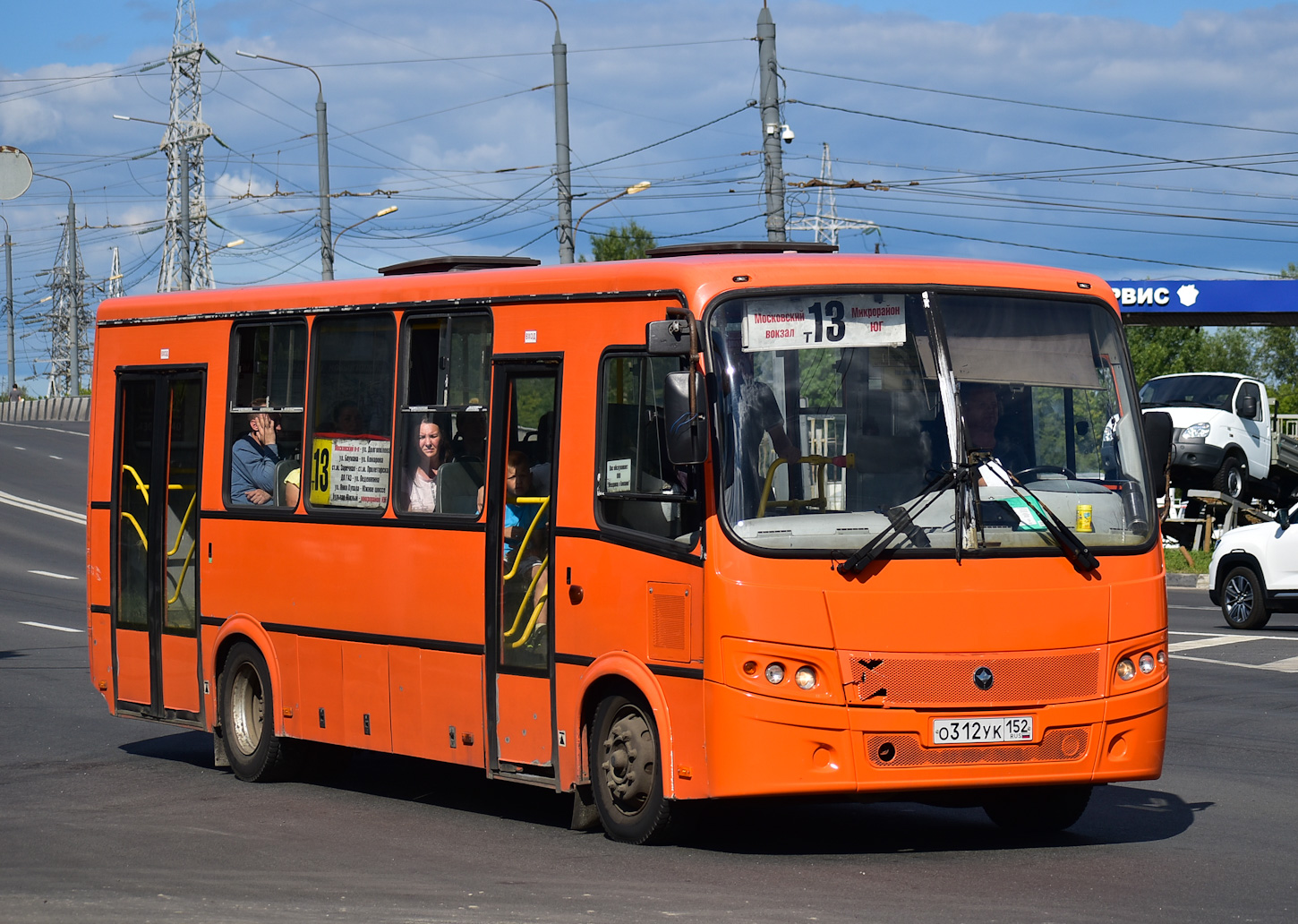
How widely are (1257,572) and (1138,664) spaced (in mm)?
13605

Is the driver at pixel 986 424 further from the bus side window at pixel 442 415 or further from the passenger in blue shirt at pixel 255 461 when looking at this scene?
the passenger in blue shirt at pixel 255 461

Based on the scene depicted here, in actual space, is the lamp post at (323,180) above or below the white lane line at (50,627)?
above

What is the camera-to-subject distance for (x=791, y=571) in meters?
8.18

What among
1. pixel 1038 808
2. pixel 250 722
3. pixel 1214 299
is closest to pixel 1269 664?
pixel 1038 808

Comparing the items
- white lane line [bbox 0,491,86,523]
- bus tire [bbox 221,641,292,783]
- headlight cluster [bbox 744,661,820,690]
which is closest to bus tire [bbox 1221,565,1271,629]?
bus tire [bbox 221,641,292,783]

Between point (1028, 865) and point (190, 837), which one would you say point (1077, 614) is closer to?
point (1028, 865)

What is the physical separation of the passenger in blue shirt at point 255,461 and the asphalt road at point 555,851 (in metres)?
1.81

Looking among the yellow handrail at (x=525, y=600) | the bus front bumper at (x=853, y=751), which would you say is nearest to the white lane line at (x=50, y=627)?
the yellow handrail at (x=525, y=600)

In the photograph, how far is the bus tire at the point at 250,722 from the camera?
1170 centimetres

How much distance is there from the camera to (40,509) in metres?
42.7

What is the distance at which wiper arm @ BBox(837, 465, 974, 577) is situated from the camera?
8.14 meters

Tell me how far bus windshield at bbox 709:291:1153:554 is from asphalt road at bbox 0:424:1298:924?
58.0 inches

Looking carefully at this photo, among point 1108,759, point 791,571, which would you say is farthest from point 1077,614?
point 791,571

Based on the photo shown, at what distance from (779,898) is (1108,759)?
1.84 meters
